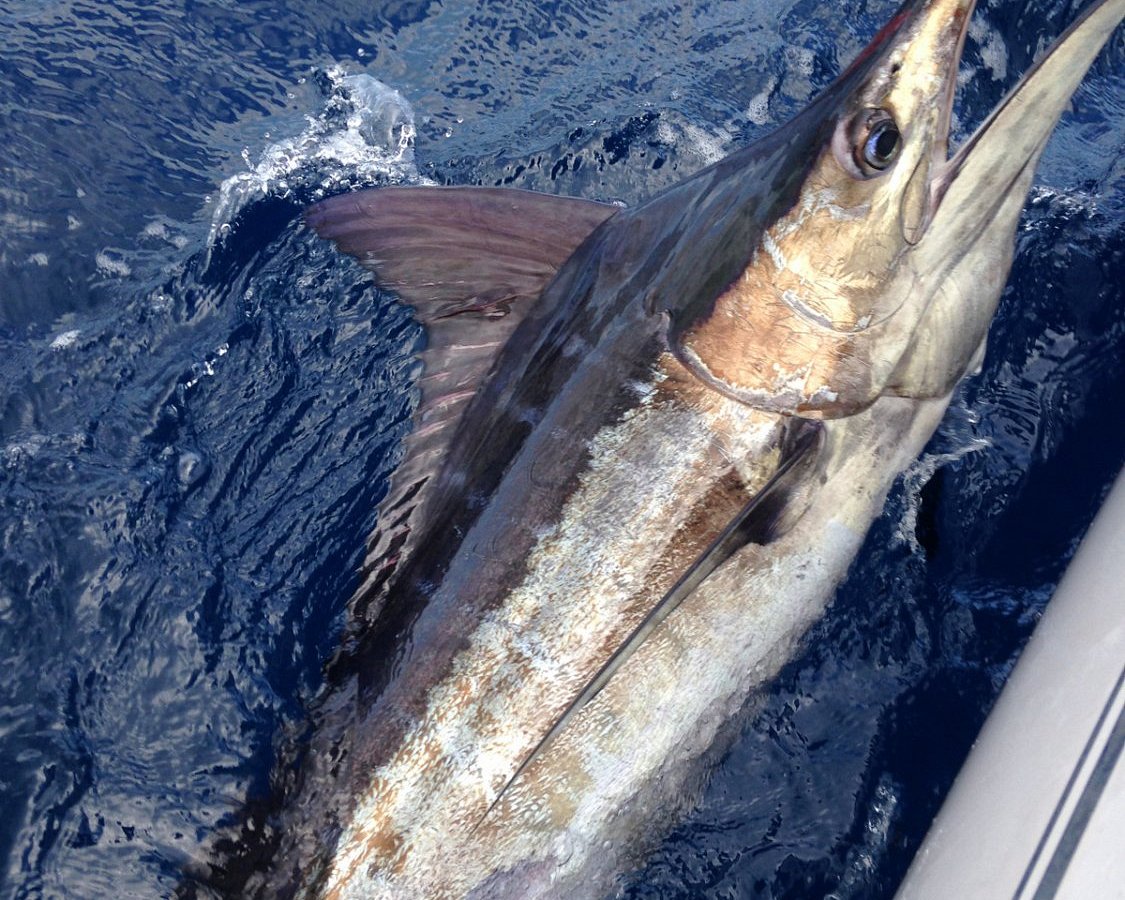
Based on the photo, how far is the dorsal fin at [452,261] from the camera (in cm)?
259

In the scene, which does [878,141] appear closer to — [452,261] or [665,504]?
[665,504]

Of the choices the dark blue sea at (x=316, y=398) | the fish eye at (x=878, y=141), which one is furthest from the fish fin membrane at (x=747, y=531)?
the fish eye at (x=878, y=141)

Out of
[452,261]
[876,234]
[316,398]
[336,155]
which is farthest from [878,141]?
[336,155]

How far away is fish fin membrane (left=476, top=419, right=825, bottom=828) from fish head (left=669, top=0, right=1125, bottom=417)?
7cm

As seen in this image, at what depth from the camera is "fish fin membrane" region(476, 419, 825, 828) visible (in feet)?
6.83

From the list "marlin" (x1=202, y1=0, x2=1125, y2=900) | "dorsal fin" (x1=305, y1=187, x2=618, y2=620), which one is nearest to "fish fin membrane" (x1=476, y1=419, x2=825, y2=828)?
"marlin" (x1=202, y1=0, x2=1125, y2=900)

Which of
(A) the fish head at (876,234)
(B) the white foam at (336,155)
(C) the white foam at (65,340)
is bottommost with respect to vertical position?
(C) the white foam at (65,340)

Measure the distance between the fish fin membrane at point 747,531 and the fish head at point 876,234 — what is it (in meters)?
0.07

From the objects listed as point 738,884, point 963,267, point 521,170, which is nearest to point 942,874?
point 738,884

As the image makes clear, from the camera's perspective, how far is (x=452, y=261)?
108 inches

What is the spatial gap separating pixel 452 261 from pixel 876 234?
3.65 ft

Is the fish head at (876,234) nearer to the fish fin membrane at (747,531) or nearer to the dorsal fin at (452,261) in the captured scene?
the fish fin membrane at (747,531)

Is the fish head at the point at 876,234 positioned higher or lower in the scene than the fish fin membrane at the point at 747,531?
higher

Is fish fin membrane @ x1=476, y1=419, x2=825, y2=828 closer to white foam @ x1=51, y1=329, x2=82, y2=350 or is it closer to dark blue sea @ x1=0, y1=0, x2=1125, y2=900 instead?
dark blue sea @ x1=0, y1=0, x2=1125, y2=900
